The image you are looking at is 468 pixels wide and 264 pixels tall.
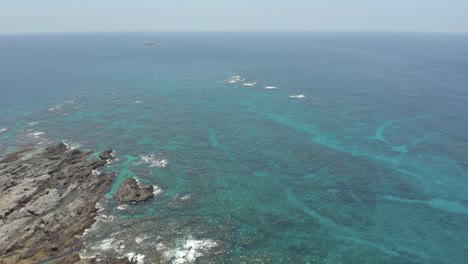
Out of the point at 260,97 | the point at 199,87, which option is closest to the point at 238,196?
the point at 260,97

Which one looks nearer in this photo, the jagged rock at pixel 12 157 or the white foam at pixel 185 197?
the white foam at pixel 185 197

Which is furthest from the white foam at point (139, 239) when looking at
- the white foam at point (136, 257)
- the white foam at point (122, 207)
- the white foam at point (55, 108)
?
the white foam at point (55, 108)

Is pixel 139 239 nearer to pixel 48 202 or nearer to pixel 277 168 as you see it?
pixel 48 202

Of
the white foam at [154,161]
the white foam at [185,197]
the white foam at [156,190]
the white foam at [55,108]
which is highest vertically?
the white foam at [55,108]

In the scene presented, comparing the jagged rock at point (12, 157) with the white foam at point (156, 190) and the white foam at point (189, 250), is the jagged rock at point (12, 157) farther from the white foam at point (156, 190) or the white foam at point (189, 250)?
the white foam at point (189, 250)

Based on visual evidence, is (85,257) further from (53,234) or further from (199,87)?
(199,87)
